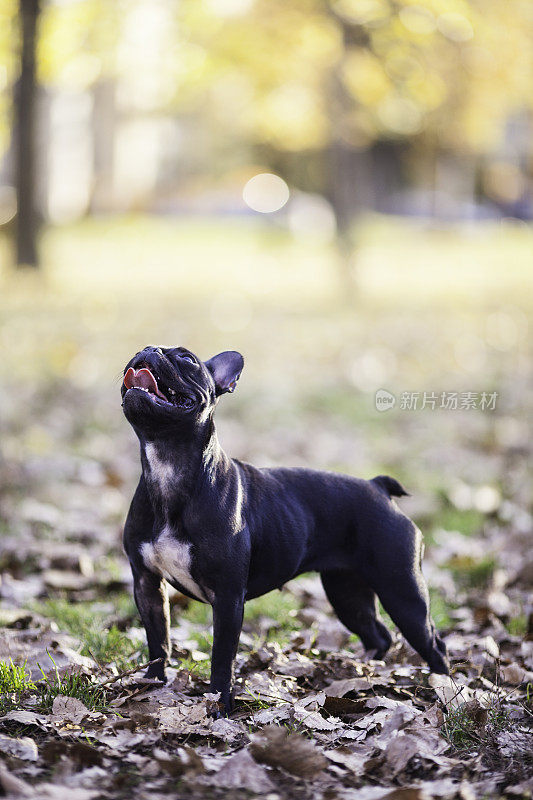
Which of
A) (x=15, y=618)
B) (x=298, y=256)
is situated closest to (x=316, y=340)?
(x=15, y=618)

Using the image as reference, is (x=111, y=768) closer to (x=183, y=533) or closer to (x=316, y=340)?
(x=183, y=533)

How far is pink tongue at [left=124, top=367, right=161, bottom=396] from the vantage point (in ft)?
10.8

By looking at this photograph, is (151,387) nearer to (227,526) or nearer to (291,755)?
(227,526)

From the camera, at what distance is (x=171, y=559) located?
3.46m

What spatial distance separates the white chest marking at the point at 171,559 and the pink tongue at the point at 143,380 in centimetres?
54

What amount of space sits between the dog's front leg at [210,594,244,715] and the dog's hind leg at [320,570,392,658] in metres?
0.71

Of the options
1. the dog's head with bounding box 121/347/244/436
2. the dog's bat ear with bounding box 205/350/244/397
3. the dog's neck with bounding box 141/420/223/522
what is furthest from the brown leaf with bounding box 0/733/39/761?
the dog's bat ear with bounding box 205/350/244/397

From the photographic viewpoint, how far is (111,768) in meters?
3.07

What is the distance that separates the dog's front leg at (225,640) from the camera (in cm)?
345

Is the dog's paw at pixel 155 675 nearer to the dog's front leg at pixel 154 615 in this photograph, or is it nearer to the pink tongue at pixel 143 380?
the dog's front leg at pixel 154 615

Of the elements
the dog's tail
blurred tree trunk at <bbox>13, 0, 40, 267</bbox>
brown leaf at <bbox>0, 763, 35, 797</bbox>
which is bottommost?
brown leaf at <bbox>0, 763, 35, 797</bbox>

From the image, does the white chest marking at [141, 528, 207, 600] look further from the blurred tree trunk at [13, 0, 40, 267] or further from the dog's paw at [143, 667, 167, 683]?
the blurred tree trunk at [13, 0, 40, 267]

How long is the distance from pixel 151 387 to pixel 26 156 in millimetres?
13643

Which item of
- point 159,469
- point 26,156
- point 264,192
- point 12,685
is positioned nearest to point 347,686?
point 159,469
